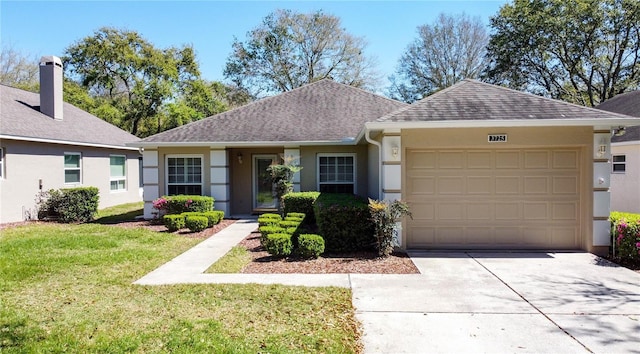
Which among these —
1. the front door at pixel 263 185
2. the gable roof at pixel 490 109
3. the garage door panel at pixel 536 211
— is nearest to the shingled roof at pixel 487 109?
the gable roof at pixel 490 109

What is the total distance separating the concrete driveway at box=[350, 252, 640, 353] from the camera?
372 centimetres

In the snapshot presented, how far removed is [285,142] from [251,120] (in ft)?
7.65

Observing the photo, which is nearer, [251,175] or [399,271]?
[399,271]

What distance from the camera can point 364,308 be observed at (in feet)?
15.1

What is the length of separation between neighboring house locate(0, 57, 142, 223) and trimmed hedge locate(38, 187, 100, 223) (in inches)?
20.0

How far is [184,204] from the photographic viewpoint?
1150 centimetres

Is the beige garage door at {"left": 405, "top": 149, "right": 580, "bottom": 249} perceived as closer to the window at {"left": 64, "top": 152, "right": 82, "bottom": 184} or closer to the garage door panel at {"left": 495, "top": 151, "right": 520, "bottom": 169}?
the garage door panel at {"left": 495, "top": 151, "right": 520, "bottom": 169}

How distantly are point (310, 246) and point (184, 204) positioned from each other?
19.9ft

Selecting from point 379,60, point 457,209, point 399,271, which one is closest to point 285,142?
point 457,209

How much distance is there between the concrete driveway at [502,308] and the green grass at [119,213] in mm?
9917

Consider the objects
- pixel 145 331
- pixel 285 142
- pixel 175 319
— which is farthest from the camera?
pixel 285 142

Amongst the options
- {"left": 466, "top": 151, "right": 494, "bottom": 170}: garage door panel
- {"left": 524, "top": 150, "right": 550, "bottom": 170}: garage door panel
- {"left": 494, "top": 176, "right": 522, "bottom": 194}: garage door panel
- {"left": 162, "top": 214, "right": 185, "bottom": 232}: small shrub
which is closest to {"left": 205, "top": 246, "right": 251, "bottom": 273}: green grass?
{"left": 162, "top": 214, "right": 185, "bottom": 232}: small shrub

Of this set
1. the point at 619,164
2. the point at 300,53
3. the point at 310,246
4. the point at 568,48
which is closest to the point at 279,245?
the point at 310,246

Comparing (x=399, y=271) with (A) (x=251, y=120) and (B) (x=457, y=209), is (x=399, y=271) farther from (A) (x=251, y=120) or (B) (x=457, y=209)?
(A) (x=251, y=120)
